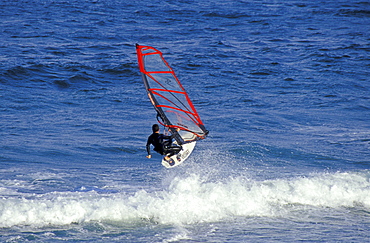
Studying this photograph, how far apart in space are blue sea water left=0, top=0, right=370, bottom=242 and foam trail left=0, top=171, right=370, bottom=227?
0.08 ft

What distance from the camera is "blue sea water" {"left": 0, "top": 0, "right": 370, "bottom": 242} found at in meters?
6.95

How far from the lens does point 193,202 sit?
756 centimetres

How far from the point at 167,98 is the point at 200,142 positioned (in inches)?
130

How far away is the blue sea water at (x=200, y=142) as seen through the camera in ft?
22.8

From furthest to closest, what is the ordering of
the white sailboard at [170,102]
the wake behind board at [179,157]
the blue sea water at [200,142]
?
the wake behind board at [179,157] < the white sailboard at [170,102] < the blue sea water at [200,142]

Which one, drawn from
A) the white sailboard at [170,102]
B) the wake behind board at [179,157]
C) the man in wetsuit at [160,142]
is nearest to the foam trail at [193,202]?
the wake behind board at [179,157]

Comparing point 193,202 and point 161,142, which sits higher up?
point 161,142

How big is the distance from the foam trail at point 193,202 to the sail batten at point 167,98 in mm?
1086

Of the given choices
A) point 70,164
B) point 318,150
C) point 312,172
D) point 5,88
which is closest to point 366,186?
point 312,172

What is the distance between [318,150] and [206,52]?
952 cm

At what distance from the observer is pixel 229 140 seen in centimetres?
1112

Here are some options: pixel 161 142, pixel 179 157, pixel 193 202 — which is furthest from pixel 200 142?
pixel 161 142

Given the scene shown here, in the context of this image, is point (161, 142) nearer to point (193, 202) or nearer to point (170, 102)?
point (170, 102)

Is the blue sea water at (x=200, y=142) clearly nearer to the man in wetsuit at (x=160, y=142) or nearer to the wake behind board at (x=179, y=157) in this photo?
the wake behind board at (x=179, y=157)
